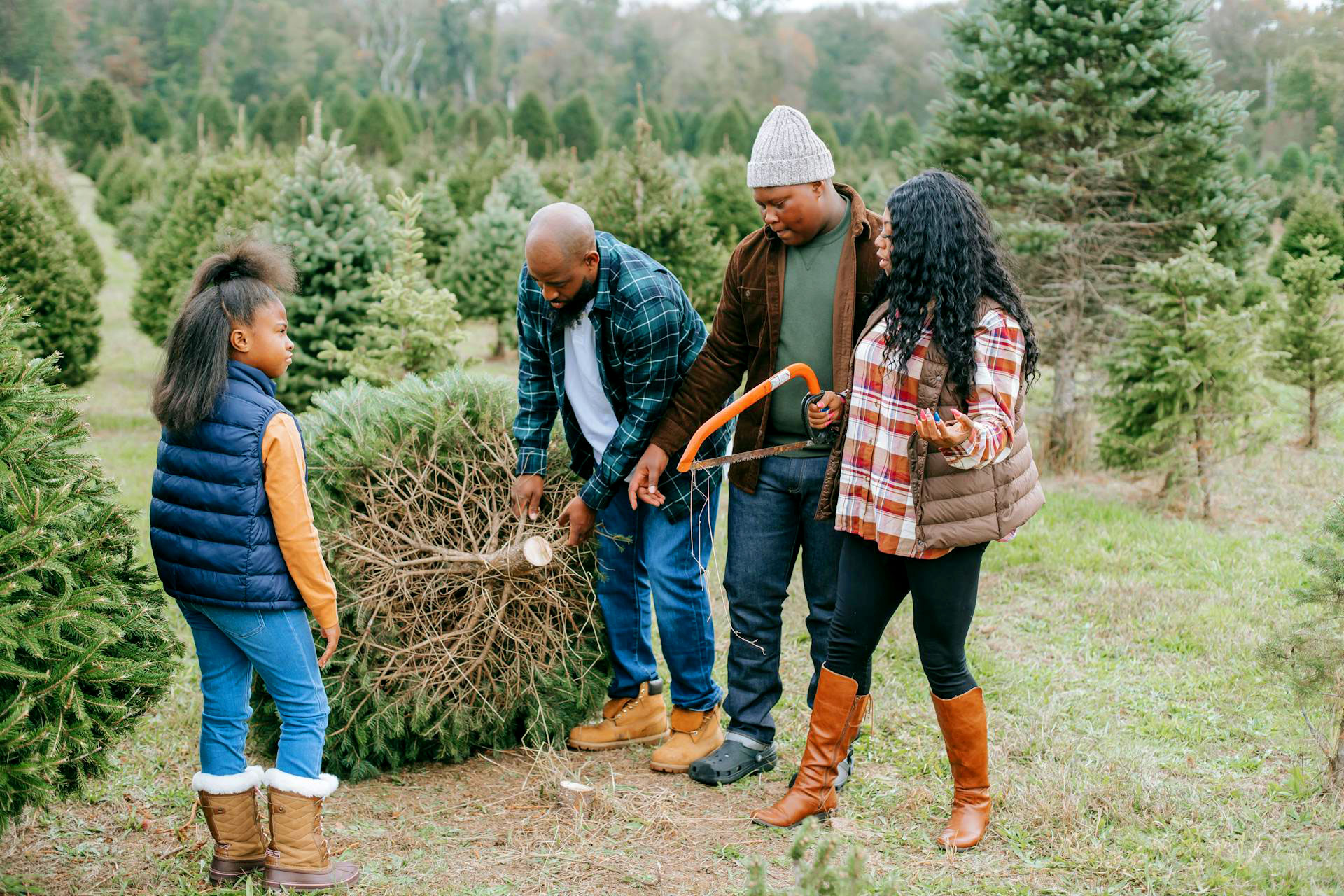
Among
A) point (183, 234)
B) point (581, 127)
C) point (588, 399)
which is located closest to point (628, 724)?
point (588, 399)

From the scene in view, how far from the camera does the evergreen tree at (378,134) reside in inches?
1146

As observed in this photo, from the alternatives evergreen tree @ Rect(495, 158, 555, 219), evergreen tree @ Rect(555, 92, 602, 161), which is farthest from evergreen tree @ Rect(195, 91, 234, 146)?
evergreen tree @ Rect(495, 158, 555, 219)

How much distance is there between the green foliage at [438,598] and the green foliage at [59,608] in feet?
2.38

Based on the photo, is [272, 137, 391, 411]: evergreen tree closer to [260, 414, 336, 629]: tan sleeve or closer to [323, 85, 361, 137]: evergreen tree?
[260, 414, 336, 629]: tan sleeve

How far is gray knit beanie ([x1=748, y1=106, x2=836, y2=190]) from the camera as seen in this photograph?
3.34 m

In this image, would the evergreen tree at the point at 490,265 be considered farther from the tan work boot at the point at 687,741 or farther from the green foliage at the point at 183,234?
the tan work boot at the point at 687,741

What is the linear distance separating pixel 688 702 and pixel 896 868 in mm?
1093

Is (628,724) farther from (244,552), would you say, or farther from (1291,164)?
(1291,164)

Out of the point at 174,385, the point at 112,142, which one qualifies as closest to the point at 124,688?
the point at 174,385

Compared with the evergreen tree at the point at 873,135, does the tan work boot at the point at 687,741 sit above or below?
below

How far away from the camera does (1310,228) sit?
14.7 m

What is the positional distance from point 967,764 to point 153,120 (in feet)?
129

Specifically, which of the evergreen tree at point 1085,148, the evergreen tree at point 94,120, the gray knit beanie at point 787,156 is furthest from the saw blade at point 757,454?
the evergreen tree at point 94,120

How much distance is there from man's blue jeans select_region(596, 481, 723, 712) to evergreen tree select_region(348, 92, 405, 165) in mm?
27122
